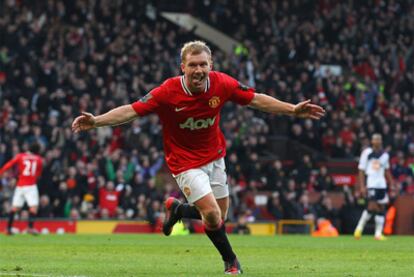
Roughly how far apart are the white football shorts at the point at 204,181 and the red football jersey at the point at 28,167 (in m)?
12.8

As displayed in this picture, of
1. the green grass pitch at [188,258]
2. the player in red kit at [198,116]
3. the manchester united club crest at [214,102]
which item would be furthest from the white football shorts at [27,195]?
the manchester united club crest at [214,102]

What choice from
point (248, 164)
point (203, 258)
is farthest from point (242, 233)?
point (203, 258)

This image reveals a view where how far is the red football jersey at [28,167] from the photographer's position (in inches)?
953

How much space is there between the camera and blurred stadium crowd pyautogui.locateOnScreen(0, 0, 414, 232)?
2814cm

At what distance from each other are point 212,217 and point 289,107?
1411 millimetres

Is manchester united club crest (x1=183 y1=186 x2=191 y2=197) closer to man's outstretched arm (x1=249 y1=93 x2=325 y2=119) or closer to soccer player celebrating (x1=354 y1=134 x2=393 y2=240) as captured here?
man's outstretched arm (x1=249 y1=93 x2=325 y2=119)

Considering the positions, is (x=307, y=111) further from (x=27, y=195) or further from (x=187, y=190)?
(x=27, y=195)

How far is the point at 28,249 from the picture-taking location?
17188mm

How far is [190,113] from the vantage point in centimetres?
1141

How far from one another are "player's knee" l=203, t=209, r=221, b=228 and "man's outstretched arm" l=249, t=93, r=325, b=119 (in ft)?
4.02

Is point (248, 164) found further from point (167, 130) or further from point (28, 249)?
point (167, 130)

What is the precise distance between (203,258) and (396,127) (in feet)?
66.5

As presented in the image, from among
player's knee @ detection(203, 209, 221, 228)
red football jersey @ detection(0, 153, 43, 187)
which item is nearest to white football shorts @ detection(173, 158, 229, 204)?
player's knee @ detection(203, 209, 221, 228)

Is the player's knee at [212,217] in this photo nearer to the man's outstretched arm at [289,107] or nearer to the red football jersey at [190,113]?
the red football jersey at [190,113]
